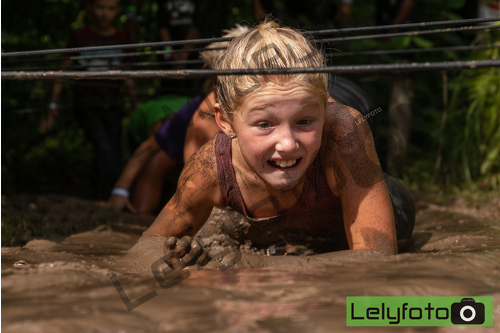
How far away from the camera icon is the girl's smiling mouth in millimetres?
820

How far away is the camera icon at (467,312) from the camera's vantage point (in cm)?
140

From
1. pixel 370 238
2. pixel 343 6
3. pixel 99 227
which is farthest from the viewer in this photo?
pixel 343 6

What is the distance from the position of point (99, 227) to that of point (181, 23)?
2.37 meters

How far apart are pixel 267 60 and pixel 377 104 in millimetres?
3665

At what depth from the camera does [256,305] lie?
1.47 meters

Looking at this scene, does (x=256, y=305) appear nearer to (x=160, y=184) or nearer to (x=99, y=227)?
(x=99, y=227)

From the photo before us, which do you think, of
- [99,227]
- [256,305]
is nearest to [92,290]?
[256,305]

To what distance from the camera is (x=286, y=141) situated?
199 centimetres

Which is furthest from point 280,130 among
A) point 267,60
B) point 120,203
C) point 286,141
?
point 120,203

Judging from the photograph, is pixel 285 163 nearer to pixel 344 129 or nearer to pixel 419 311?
pixel 344 129

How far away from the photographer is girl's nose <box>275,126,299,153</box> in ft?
6.52

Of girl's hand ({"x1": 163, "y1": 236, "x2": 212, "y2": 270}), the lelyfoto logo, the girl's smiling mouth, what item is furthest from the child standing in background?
the lelyfoto logo

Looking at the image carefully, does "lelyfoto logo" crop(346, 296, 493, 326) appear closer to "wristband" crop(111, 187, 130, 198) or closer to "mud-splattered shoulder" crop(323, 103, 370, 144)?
"mud-splattered shoulder" crop(323, 103, 370, 144)

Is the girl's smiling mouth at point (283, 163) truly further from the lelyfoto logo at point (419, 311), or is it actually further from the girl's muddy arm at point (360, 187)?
the lelyfoto logo at point (419, 311)
